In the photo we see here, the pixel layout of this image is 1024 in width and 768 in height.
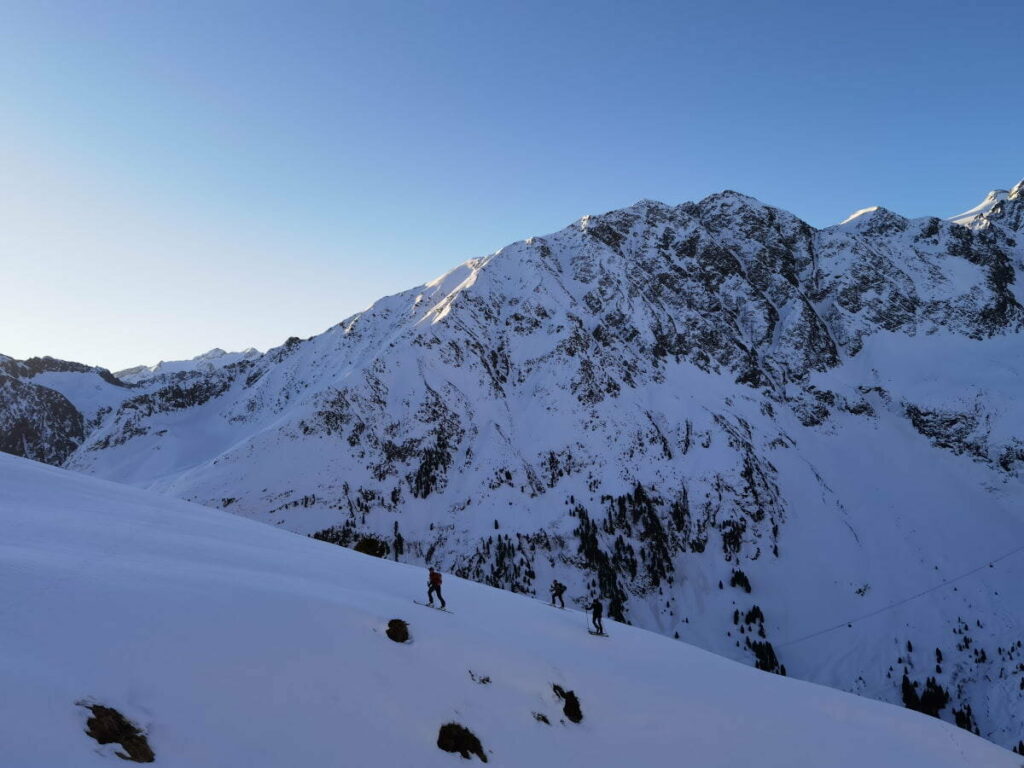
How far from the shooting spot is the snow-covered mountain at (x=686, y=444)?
106 m

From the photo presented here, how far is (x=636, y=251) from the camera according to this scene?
19188 cm

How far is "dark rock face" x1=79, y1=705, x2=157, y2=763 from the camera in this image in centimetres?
1023

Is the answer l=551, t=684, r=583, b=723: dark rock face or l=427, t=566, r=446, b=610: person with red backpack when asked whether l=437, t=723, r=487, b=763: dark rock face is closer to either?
l=551, t=684, r=583, b=723: dark rock face

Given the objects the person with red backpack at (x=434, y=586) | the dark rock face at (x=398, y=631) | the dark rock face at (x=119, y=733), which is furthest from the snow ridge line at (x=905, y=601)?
the dark rock face at (x=119, y=733)

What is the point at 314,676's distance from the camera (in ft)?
48.9

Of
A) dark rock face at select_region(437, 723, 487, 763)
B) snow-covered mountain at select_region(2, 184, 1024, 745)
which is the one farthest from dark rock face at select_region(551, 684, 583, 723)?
snow-covered mountain at select_region(2, 184, 1024, 745)

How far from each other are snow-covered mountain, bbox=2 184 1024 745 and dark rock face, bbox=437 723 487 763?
306 ft

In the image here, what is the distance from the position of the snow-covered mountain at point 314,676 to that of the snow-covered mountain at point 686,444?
8233 centimetres

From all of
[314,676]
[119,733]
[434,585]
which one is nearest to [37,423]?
[434,585]

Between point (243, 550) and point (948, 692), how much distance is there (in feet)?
391

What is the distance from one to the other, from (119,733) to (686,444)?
136m

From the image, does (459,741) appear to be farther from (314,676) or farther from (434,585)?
(434,585)

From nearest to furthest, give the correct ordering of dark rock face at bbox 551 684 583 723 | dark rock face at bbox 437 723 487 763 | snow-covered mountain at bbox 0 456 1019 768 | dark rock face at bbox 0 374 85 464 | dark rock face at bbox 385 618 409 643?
snow-covered mountain at bbox 0 456 1019 768 < dark rock face at bbox 437 723 487 763 < dark rock face at bbox 385 618 409 643 < dark rock face at bbox 551 684 583 723 < dark rock face at bbox 0 374 85 464

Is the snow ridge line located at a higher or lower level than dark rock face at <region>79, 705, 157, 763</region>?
lower
